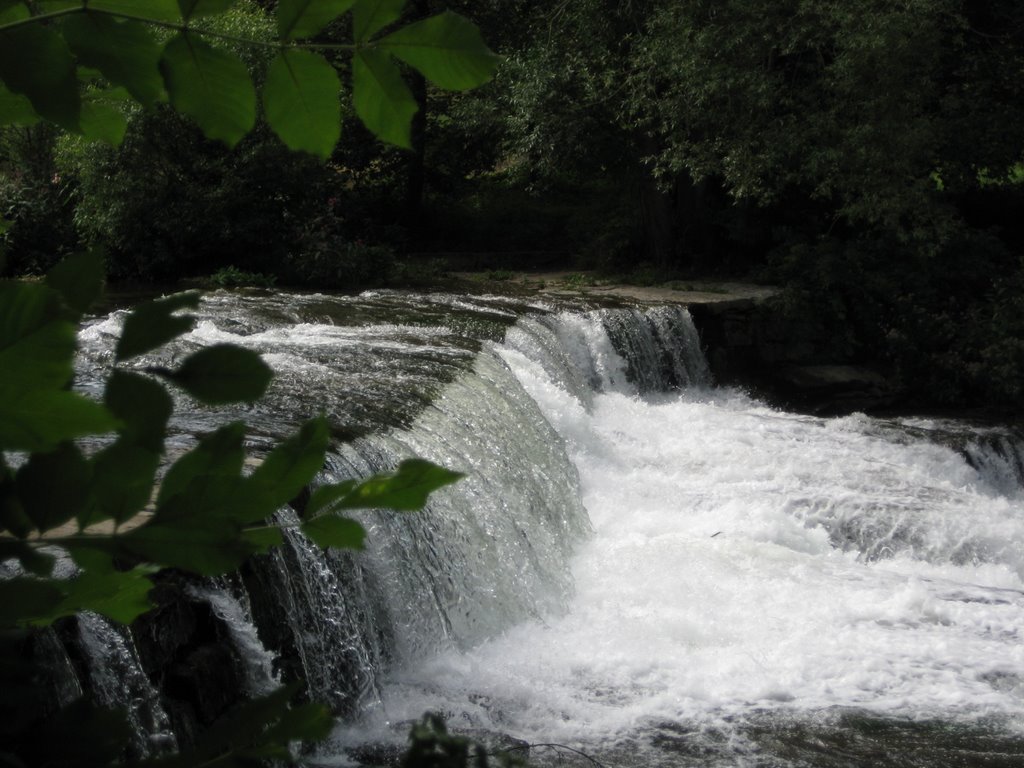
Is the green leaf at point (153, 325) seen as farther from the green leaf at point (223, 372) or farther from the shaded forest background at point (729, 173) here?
the shaded forest background at point (729, 173)

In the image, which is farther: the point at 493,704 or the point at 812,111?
the point at 812,111

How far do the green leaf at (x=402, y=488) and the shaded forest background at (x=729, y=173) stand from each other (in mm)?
11408

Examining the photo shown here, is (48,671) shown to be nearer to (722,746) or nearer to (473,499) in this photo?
(722,746)

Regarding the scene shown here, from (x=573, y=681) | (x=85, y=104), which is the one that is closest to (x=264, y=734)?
(x=85, y=104)

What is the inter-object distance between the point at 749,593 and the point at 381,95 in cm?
701

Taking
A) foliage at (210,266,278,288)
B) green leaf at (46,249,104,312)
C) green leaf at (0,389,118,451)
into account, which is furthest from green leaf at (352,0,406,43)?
foliage at (210,266,278,288)

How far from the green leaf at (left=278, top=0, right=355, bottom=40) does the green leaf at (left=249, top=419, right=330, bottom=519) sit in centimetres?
28

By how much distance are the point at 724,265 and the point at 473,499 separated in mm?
9690

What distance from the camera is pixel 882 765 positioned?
542 cm

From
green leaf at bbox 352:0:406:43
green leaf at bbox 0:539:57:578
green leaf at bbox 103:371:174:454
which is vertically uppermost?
green leaf at bbox 352:0:406:43

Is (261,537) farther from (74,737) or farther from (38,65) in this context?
(38,65)

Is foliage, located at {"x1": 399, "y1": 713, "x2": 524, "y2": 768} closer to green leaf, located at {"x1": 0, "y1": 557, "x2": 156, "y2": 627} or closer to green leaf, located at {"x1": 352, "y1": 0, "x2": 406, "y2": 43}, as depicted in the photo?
green leaf, located at {"x1": 0, "y1": 557, "x2": 156, "y2": 627}

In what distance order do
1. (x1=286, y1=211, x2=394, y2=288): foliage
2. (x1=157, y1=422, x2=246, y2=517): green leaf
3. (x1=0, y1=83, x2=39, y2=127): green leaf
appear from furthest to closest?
(x1=286, y1=211, x2=394, y2=288): foliage < (x1=0, y1=83, x2=39, y2=127): green leaf < (x1=157, y1=422, x2=246, y2=517): green leaf

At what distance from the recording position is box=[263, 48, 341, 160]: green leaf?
0.89 meters
